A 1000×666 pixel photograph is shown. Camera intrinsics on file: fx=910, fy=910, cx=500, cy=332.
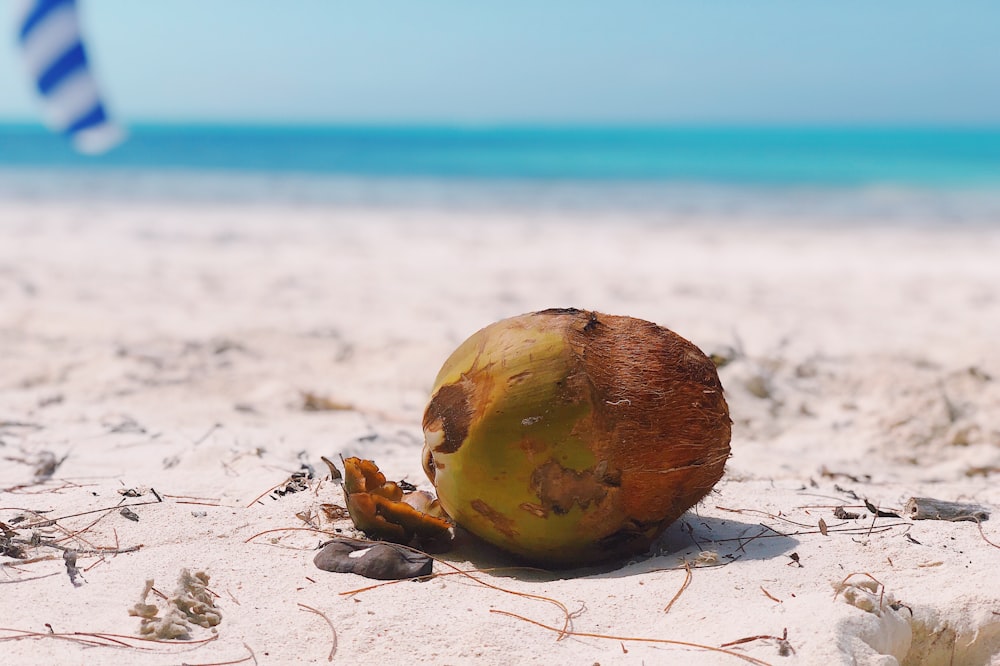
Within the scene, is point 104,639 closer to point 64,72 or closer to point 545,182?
point 64,72

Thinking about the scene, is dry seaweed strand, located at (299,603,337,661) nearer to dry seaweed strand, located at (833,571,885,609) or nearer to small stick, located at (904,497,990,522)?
dry seaweed strand, located at (833,571,885,609)

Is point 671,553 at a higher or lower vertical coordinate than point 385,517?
lower

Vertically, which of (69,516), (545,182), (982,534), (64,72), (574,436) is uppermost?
(64,72)

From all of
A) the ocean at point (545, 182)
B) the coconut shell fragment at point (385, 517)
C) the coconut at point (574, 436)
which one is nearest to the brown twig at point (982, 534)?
the coconut at point (574, 436)

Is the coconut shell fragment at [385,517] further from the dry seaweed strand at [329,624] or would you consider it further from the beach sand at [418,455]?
the dry seaweed strand at [329,624]

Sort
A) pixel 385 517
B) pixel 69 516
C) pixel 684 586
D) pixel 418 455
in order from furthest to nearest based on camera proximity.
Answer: pixel 418 455 < pixel 69 516 < pixel 385 517 < pixel 684 586

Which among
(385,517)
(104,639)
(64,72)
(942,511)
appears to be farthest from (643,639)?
(64,72)

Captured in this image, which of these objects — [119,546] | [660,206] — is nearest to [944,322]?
[119,546]

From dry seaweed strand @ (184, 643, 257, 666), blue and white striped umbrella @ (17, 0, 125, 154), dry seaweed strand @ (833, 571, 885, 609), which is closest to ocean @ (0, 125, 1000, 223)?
blue and white striped umbrella @ (17, 0, 125, 154)
